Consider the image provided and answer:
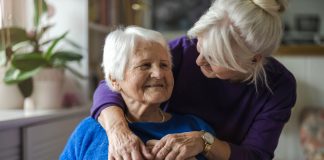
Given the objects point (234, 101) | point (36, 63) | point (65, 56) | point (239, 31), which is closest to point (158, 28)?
point (65, 56)

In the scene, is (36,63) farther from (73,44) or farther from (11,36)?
(73,44)

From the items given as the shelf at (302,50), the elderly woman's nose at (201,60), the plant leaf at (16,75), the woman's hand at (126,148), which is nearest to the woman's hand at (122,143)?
the woman's hand at (126,148)

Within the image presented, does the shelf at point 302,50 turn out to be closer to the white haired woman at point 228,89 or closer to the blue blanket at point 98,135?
the white haired woman at point 228,89

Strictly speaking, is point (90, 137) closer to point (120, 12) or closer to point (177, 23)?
point (120, 12)

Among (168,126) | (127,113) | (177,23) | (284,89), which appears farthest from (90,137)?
(177,23)

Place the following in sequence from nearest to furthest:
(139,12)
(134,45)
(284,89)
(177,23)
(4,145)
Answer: (134,45), (284,89), (4,145), (139,12), (177,23)

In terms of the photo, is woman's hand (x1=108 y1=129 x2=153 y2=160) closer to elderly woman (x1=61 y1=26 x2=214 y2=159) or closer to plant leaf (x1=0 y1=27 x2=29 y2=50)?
elderly woman (x1=61 y1=26 x2=214 y2=159)

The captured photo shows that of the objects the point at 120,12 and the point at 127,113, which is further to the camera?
the point at 120,12

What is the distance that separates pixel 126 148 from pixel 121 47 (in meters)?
0.31

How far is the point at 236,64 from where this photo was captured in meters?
1.25

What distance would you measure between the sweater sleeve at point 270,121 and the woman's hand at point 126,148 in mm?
352

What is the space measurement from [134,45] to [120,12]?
1506 millimetres

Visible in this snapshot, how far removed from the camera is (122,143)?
1.06m

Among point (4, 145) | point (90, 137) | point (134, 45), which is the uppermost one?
point (134, 45)
